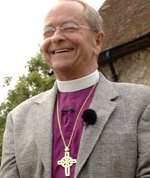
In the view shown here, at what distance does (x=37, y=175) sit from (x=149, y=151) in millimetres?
617

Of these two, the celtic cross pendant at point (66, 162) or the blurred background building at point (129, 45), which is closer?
the celtic cross pendant at point (66, 162)

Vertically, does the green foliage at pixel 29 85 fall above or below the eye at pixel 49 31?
above

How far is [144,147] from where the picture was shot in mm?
2963

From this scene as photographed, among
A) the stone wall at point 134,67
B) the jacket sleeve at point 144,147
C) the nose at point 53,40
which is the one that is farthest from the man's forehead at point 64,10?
the stone wall at point 134,67

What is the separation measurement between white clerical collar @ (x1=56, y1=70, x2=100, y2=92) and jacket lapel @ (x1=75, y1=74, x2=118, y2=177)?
0.06 m

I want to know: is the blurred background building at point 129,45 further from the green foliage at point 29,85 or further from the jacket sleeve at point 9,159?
the green foliage at point 29,85

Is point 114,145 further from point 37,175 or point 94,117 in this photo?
point 37,175

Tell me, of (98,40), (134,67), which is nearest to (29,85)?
(134,67)

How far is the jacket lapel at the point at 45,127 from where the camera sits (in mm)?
3041

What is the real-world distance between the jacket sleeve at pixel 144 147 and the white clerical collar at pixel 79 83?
14.5 inches

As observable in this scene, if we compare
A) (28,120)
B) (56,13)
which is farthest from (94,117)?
(56,13)

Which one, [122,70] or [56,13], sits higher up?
[122,70]

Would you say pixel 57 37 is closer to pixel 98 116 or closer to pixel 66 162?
pixel 98 116

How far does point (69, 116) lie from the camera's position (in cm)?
318
